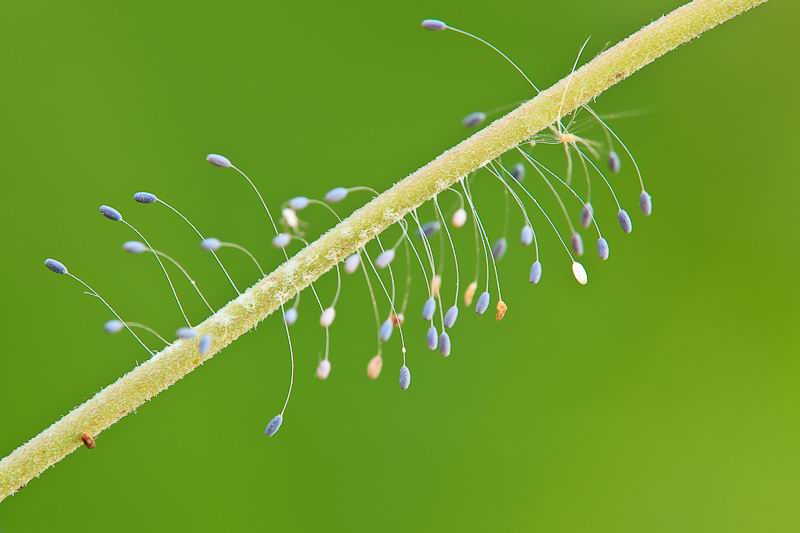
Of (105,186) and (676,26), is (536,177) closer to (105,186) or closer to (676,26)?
(105,186)

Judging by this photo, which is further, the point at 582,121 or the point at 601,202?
the point at 601,202

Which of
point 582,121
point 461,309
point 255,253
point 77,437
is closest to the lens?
point 77,437

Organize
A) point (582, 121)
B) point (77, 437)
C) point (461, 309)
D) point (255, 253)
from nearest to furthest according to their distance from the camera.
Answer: point (77, 437) < point (582, 121) < point (255, 253) < point (461, 309)

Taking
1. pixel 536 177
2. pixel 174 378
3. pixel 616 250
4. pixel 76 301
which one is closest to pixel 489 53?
pixel 536 177

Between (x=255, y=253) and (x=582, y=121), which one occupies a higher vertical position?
(x=582, y=121)

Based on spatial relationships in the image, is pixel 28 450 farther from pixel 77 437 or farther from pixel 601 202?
pixel 601 202

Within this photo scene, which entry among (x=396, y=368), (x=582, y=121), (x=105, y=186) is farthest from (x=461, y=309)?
(x=582, y=121)

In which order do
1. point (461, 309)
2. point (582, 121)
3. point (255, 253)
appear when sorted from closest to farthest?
1. point (582, 121)
2. point (255, 253)
3. point (461, 309)

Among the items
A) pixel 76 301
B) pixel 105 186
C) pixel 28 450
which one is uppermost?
pixel 28 450

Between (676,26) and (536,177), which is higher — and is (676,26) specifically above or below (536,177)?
above
